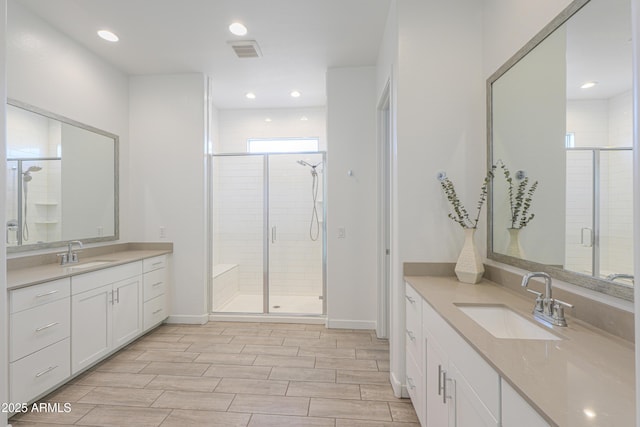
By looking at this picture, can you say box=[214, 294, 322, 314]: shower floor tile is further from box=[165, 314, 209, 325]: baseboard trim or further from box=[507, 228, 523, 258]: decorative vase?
box=[507, 228, 523, 258]: decorative vase

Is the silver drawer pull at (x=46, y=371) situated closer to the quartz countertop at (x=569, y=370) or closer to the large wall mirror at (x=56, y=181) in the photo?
the large wall mirror at (x=56, y=181)

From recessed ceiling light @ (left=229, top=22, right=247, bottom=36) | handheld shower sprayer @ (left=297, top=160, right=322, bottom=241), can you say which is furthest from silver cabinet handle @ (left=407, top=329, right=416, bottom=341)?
recessed ceiling light @ (left=229, top=22, right=247, bottom=36)

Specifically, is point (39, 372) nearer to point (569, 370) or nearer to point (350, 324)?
point (350, 324)

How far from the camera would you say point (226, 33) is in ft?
9.28

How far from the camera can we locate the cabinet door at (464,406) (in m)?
0.97

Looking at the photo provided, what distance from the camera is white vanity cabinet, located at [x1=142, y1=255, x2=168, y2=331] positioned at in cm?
318

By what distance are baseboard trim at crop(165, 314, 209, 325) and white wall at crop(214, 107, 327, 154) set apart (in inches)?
102

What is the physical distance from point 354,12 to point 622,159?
7.23 feet

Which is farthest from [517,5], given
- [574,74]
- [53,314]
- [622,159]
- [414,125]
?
[53,314]

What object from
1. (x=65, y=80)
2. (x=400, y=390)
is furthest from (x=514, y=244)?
(x=65, y=80)

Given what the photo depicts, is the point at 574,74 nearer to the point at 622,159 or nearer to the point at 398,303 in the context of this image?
the point at 622,159

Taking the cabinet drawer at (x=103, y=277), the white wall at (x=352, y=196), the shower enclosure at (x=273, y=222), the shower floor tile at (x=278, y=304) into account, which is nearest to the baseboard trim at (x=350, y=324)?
the white wall at (x=352, y=196)

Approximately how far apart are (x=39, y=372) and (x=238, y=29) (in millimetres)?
3041

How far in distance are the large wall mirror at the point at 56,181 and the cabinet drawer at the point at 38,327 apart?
2.20 ft
